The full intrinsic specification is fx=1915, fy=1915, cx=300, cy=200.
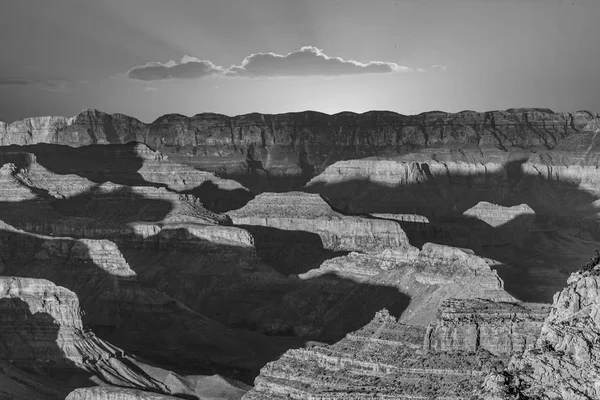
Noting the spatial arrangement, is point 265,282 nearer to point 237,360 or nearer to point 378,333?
point 237,360

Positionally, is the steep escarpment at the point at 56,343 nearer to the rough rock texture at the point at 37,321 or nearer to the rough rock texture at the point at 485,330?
the rough rock texture at the point at 37,321

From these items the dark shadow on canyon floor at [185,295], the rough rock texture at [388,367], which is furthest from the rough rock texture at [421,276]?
the rough rock texture at [388,367]

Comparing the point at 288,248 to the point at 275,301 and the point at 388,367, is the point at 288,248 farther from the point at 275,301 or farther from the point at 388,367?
the point at 388,367

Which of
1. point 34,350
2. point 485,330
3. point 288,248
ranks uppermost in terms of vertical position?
point 288,248

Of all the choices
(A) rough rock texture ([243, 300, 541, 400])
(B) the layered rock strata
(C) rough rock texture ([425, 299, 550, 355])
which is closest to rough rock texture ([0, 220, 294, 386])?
(B) the layered rock strata

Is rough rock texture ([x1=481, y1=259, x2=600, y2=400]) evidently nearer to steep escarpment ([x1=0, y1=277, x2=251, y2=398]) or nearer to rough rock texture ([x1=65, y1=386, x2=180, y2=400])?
Answer: rough rock texture ([x1=65, y1=386, x2=180, y2=400])

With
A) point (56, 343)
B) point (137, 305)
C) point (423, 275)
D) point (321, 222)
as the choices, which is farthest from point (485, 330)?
point (321, 222)
